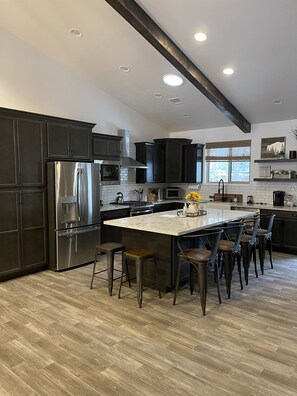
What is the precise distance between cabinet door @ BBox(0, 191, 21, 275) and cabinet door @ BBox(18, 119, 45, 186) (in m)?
0.33

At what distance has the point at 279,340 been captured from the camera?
294cm

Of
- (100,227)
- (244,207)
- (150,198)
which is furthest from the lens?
(150,198)

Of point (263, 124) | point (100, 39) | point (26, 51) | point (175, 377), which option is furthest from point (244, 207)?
point (26, 51)

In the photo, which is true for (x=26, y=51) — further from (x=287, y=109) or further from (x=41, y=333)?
(x=287, y=109)

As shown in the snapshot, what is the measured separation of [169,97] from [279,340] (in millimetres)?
4925

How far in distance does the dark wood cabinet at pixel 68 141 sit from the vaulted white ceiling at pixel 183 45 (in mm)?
1276

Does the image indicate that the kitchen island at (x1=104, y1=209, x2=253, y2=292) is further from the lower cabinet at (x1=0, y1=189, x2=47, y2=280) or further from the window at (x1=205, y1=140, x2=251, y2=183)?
the window at (x1=205, y1=140, x2=251, y2=183)

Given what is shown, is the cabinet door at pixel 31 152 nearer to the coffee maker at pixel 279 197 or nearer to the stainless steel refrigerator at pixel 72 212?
the stainless steel refrigerator at pixel 72 212

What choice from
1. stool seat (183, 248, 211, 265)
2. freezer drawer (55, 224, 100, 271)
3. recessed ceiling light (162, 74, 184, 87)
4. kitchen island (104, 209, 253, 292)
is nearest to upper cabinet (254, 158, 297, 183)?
recessed ceiling light (162, 74, 184, 87)

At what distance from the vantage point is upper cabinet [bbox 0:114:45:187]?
4.39 meters

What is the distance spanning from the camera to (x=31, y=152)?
4711mm

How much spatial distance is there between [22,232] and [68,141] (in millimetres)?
1697

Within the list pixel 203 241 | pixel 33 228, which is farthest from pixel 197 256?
pixel 33 228

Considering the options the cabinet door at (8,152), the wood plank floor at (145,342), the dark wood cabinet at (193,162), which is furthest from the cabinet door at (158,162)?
the wood plank floor at (145,342)
